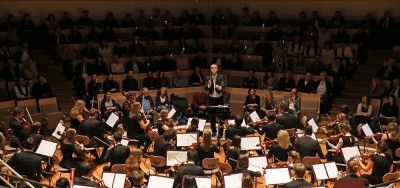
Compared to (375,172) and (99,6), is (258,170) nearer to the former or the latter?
(375,172)

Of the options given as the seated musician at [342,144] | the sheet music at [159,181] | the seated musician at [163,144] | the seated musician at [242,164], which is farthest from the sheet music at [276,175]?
the seated musician at [163,144]

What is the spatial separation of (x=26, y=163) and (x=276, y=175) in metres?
4.16

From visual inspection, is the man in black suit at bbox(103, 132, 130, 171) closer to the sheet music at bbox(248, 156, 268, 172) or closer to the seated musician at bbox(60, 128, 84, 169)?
the seated musician at bbox(60, 128, 84, 169)

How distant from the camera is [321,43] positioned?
1752 cm

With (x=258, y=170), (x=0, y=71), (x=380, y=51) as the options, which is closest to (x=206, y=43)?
(x=380, y=51)

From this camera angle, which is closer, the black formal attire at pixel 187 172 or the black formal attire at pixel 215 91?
the black formal attire at pixel 187 172

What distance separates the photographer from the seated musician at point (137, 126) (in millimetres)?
11695

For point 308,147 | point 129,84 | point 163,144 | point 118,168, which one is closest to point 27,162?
point 118,168

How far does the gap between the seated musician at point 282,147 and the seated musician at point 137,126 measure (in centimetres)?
306

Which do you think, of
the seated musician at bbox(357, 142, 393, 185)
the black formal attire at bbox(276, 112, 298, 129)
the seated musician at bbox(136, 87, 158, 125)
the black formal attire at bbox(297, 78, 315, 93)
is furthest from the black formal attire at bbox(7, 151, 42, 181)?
the black formal attire at bbox(297, 78, 315, 93)

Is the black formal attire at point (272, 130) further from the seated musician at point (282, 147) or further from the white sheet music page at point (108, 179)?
the white sheet music page at point (108, 179)

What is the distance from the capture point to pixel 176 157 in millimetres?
9617

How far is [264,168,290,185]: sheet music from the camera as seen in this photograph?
8688mm

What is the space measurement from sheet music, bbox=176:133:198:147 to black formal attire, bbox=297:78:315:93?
579 cm
